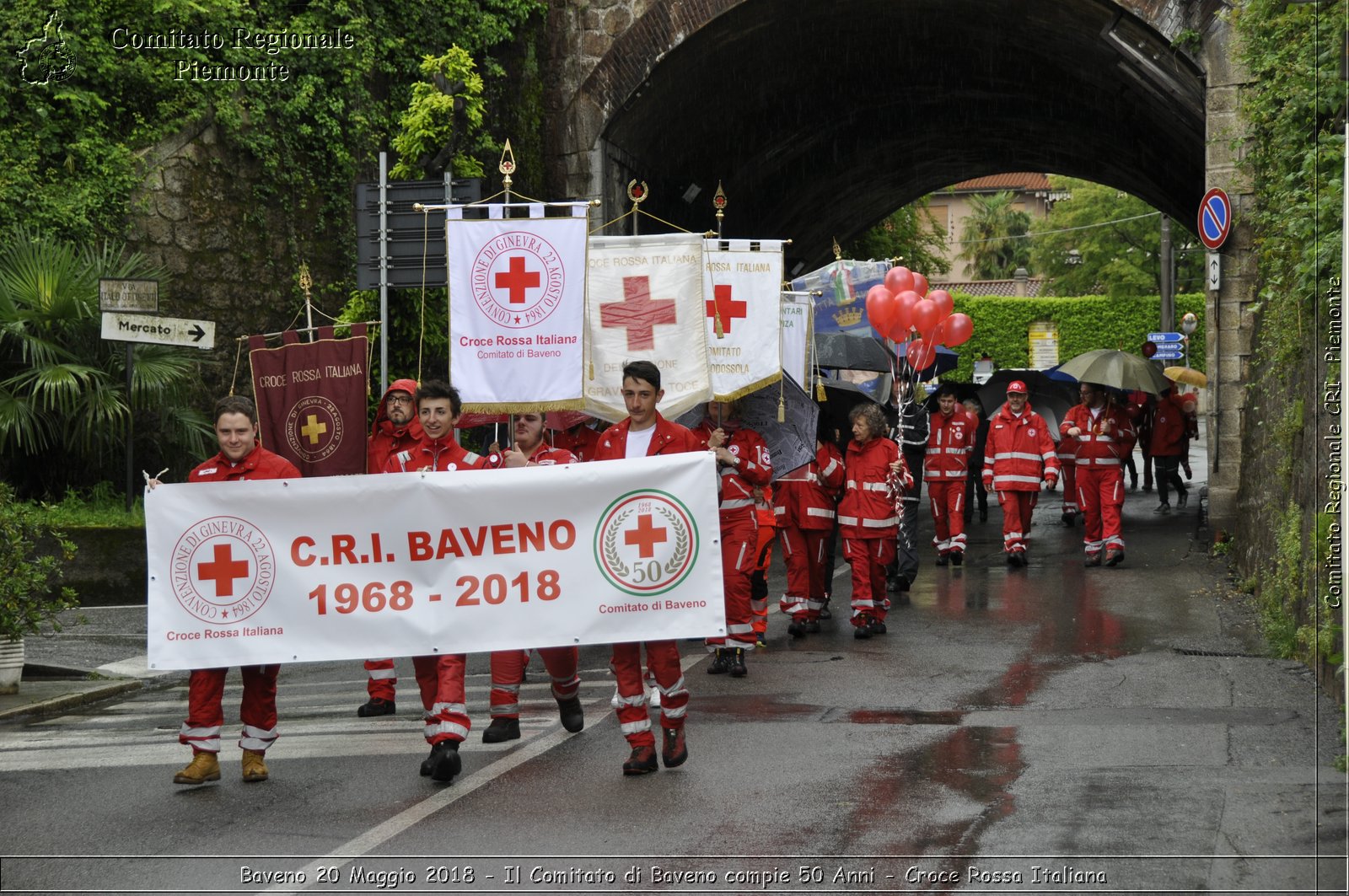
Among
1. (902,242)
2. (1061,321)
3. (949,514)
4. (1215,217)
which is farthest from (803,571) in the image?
(1061,321)

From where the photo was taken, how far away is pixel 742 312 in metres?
11.5

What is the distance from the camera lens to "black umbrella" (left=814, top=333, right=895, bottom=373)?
16547 millimetres

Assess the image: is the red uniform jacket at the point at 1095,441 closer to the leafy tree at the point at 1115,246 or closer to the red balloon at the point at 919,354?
the red balloon at the point at 919,354

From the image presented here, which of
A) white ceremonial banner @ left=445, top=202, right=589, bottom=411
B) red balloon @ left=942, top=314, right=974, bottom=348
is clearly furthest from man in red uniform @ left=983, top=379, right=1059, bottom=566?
white ceremonial banner @ left=445, top=202, right=589, bottom=411

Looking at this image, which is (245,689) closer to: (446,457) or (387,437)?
(446,457)

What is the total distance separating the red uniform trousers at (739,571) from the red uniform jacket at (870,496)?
2102mm

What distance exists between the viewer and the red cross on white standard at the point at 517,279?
10.5 meters

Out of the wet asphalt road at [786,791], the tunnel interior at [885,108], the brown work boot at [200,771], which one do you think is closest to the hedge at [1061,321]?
the tunnel interior at [885,108]

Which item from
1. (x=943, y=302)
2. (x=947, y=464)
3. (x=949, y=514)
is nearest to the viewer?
(x=943, y=302)

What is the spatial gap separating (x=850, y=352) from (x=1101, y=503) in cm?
308

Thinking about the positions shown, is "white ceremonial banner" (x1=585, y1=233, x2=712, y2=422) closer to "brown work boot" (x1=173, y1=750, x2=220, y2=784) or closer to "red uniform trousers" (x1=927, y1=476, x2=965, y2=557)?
"brown work boot" (x1=173, y1=750, x2=220, y2=784)

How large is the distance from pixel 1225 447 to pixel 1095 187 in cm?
4696

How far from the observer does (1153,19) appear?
17281mm

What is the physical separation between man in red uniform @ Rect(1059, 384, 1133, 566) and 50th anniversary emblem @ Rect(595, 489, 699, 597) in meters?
9.82
